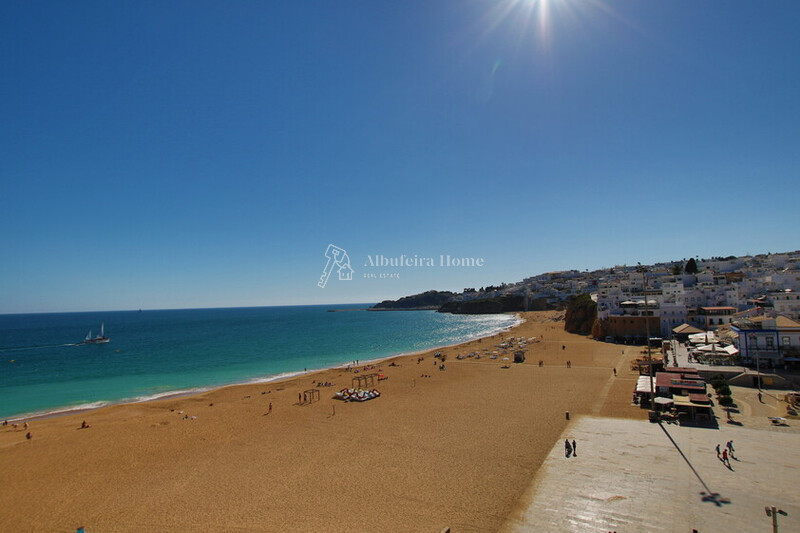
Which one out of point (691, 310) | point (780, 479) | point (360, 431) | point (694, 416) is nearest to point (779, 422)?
point (694, 416)

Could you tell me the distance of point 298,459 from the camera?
60.4 ft

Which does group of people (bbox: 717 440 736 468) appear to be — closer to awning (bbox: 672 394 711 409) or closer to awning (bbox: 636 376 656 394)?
awning (bbox: 672 394 711 409)

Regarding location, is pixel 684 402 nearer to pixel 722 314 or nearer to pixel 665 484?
pixel 665 484

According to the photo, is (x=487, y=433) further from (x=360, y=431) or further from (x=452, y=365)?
(x=452, y=365)

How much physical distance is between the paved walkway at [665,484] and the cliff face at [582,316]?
54596 mm

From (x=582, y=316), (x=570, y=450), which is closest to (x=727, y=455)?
(x=570, y=450)

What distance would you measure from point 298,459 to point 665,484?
1486cm

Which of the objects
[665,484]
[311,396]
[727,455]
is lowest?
[311,396]

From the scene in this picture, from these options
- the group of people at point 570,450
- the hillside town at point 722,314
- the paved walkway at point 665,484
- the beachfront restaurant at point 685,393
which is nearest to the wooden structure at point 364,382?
the paved walkway at point 665,484

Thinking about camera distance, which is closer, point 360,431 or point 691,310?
point 360,431

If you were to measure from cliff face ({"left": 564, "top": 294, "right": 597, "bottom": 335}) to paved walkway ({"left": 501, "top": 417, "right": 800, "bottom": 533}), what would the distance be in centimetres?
5460

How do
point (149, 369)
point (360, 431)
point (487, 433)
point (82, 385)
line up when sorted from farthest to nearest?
point (149, 369) < point (82, 385) < point (360, 431) < point (487, 433)

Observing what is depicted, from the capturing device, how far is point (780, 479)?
13.6 meters

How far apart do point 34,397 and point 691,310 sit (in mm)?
79954
